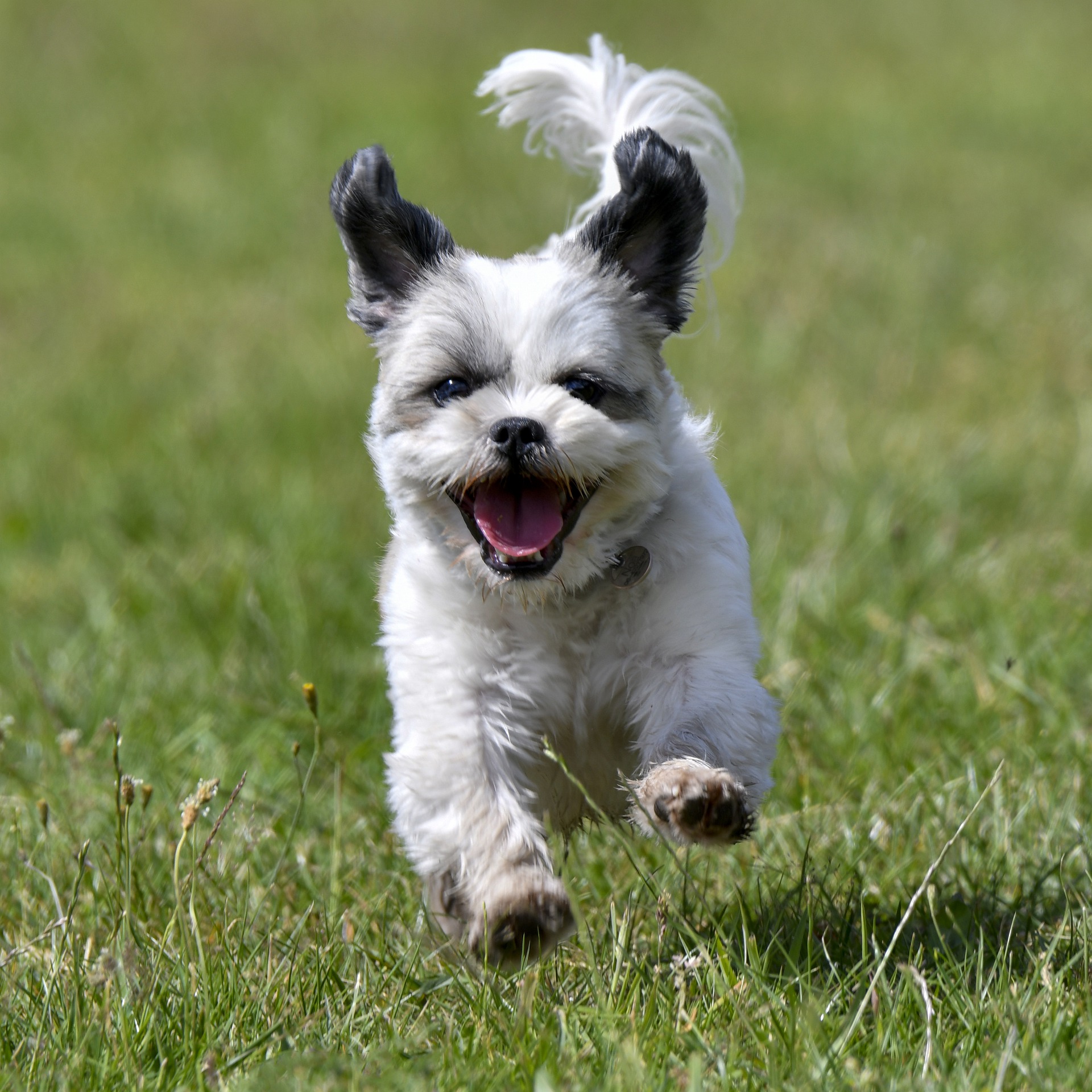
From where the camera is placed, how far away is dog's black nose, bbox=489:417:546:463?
301 cm

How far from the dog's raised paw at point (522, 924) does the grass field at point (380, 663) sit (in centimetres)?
7

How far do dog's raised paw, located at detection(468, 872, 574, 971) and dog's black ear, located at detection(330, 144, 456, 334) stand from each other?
141cm

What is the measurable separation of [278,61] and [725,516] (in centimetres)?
1459

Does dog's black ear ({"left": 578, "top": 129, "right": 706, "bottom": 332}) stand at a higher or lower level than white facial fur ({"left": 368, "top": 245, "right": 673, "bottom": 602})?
higher

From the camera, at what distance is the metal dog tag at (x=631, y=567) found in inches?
127

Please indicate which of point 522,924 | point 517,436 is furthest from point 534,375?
point 522,924

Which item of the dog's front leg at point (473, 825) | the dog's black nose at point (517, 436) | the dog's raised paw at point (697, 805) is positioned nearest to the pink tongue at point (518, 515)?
the dog's black nose at point (517, 436)

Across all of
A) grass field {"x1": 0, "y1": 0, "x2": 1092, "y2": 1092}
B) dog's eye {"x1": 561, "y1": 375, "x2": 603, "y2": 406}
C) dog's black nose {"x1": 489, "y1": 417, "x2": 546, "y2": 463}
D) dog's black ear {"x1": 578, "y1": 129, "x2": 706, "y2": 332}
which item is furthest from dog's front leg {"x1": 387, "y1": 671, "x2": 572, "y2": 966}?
dog's black ear {"x1": 578, "y1": 129, "x2": 706, "y2": 332}

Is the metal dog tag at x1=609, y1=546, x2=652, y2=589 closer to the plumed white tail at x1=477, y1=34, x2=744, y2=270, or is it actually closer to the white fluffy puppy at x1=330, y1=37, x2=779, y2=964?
the white fluffy puppy at x1=330, y1=37, x2=779, y2=964

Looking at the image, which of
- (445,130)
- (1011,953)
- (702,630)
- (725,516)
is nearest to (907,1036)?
(1011,953)

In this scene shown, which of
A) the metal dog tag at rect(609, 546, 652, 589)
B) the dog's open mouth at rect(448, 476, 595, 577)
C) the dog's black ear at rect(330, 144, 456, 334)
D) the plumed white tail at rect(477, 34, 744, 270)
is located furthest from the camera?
the plumed white tail at rect(477, 34, 744, 270)

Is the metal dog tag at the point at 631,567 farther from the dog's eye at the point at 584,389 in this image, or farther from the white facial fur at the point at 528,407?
the dog's eye at the point at 584,389

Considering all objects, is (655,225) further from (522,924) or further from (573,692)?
(522,924)

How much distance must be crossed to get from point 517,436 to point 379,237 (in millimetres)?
757
